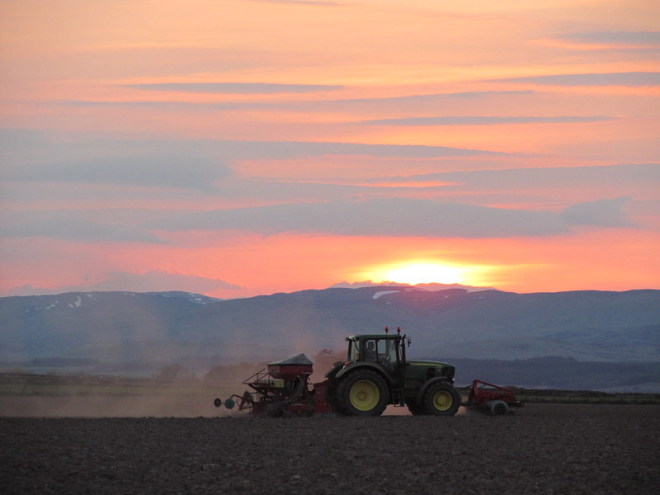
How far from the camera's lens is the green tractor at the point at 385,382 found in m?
32.8

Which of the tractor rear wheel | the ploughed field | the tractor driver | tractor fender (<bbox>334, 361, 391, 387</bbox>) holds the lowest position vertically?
the ploughed field

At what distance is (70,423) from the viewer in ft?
98.2

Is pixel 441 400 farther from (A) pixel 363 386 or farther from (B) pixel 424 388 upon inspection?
(A) pixel 363 386

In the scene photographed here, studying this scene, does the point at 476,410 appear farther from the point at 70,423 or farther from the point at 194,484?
the point at 194,484

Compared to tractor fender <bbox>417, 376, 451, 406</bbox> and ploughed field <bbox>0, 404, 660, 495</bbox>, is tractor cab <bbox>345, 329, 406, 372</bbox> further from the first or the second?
ploughed field <bbox>0, 404, 660, 495</bbox>

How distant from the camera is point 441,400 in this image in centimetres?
3391

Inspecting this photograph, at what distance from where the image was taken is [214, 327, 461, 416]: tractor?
1289 inches

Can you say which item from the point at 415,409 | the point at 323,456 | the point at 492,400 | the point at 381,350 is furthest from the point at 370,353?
the point at 323,456

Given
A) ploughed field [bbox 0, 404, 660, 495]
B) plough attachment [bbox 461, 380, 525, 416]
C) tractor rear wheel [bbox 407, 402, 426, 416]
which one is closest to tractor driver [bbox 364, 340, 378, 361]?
tractor rear wheel [bbox 407, 402, 426, 416]

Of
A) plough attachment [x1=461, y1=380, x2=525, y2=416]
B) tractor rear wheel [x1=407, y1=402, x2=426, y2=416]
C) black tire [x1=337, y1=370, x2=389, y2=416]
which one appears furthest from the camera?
plough attachment [x1=461, y1=380, x2=525, y2=416]

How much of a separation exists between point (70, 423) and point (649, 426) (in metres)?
19.4

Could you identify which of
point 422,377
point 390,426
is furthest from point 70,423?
point 422,377

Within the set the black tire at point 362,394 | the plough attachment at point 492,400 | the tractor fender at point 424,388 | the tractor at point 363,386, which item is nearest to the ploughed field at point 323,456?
the black tire at point 362,394

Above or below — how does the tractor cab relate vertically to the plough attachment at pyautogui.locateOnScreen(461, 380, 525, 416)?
above
